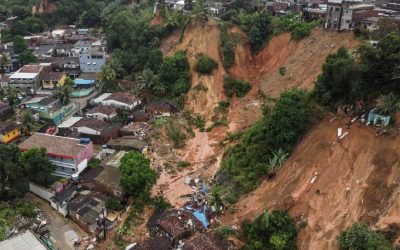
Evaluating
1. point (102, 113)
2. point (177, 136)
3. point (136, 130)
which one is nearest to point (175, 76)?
point (102, 113)

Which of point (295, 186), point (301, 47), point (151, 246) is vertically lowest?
point (151, 246)

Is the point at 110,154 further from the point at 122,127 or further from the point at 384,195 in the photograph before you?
the point at 384,195

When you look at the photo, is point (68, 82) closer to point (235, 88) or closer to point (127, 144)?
point (127, 144)

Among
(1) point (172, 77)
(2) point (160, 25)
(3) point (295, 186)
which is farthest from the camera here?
(2) point (160, 25)

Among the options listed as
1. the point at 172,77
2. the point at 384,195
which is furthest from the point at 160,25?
the point at 384,195

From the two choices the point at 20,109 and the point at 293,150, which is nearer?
the point at 293,150

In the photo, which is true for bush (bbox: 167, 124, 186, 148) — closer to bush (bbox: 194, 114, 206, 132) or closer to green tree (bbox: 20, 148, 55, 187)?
bush (bbox: 194, 114, 206, 132)
